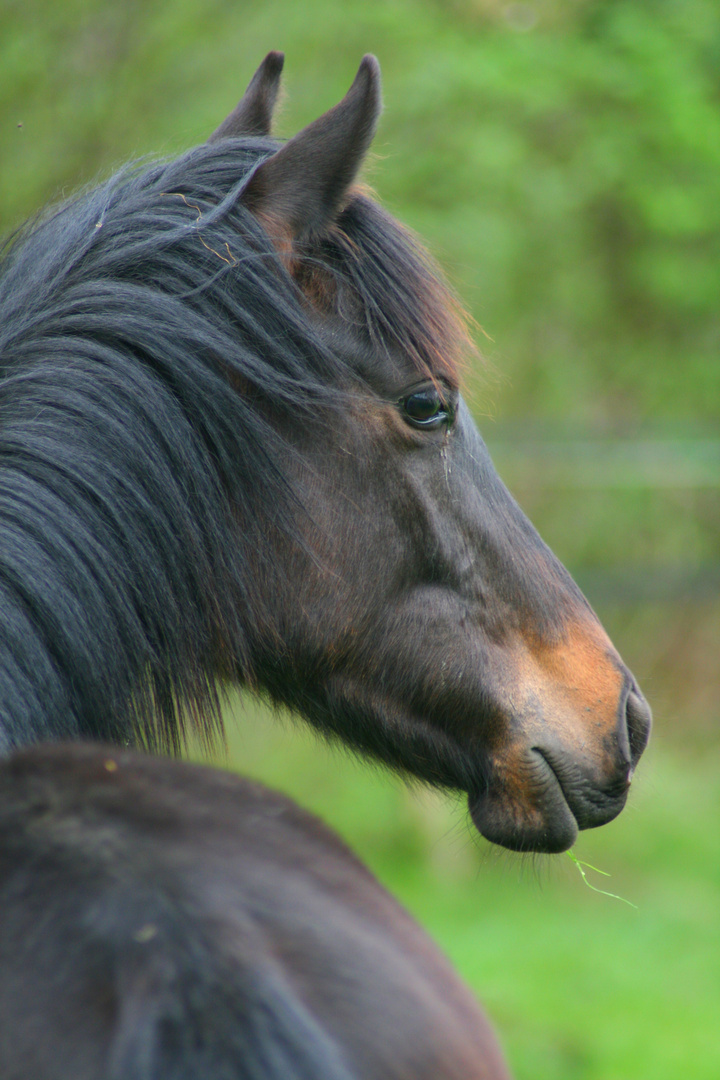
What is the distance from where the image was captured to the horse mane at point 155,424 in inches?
61.0

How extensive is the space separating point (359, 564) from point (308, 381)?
0.34 metres

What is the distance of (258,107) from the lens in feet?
7.42

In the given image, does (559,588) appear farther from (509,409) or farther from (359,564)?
(509,409)

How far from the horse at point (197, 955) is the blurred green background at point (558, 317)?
2.53 m

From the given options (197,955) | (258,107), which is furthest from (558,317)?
(197,955)

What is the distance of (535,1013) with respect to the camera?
5.40m

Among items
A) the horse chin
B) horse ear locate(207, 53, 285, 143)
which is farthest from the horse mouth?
horse ear locate(207, 53, 285, 143)

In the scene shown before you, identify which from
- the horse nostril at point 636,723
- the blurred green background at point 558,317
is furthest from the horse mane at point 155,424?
the blurred green background at point 558,317

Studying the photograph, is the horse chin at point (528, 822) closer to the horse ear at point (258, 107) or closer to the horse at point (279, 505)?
the horse at point (279, 505)

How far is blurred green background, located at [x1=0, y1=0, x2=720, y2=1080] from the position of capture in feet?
16.8

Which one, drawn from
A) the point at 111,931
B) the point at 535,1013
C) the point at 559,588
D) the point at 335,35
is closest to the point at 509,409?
the point at 335,35

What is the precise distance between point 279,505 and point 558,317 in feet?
27.0

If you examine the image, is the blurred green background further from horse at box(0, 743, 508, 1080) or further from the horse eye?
horse at box(0, 743, 508, 1080)

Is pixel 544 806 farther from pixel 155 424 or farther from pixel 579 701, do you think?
pixel 155 424
